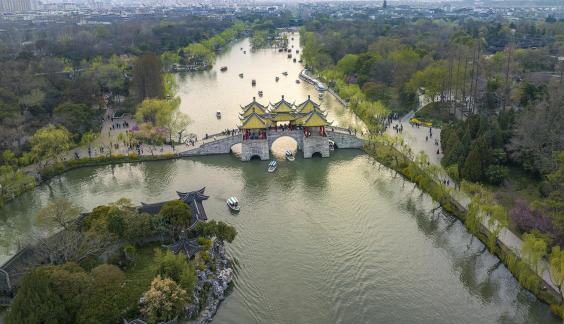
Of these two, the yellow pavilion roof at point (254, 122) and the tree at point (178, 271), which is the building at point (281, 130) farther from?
the tree at point (178, 271)

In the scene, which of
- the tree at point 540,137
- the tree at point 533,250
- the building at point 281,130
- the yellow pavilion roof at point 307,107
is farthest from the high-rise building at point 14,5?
the tree at point 533,250

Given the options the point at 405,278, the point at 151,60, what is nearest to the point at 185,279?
the point at 405,278

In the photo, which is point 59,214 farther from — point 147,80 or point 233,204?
point 147,80

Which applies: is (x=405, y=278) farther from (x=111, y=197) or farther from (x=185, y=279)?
(x=111, y=197)

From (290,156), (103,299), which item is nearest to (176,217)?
(103,299)

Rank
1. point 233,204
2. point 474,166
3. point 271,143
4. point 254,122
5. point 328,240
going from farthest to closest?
1. point 271,143
2. point 254,122
3. point 474,166
4. point 233,204
5. point 328,240
